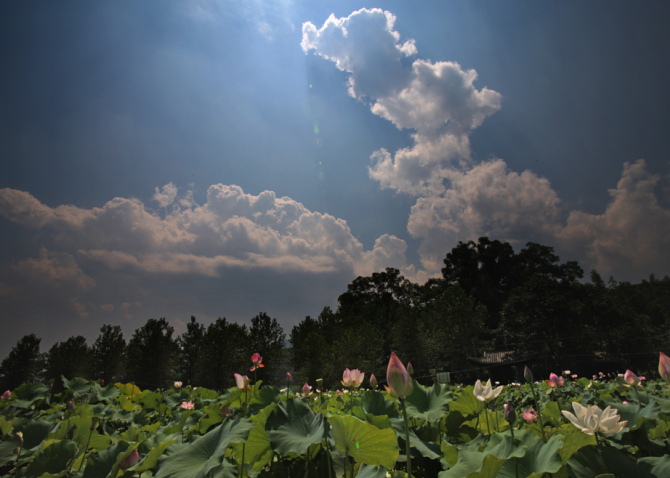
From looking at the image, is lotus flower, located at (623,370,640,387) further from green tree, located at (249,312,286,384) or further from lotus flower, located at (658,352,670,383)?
green tree, located at (249,312,286,384)

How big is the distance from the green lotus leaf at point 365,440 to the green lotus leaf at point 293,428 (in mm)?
93

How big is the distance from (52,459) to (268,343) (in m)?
30.1

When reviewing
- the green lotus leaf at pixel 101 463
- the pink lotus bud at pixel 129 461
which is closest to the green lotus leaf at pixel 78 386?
the green lotus leaf at pixel 101 463

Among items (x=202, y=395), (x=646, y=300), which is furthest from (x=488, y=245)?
(x=202, y=395)

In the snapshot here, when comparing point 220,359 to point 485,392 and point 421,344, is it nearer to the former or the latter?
point 421,344

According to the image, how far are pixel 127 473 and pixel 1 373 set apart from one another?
129ft

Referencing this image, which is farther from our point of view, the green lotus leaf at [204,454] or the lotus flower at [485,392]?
the lotus flower at [485,392]

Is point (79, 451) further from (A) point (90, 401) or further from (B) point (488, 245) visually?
(B) point (488, 245)

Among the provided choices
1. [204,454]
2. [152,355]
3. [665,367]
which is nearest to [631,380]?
[665,367]

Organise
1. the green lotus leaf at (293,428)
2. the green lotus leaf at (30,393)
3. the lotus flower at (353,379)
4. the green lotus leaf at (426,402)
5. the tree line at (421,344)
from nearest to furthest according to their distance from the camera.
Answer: the green lotus leaf at (293,428)
the green lotus leaf at (426,402)
the lotus flower at (353,379)
the green lotus leaf at (30,393)
the tree line at (421,344)

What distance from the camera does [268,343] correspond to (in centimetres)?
2966

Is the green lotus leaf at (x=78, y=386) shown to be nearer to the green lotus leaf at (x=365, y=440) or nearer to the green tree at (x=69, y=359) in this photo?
the green lotus leaf at (x=365, y=440)

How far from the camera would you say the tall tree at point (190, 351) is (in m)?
27.7

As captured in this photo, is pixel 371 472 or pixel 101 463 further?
pixel 101 463
